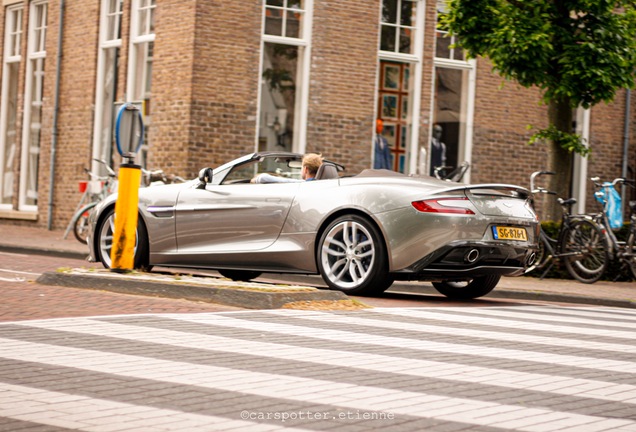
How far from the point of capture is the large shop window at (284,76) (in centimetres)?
1983

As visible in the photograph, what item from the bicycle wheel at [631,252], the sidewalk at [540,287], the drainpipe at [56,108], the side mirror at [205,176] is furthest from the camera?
the drainpipe at [56,108]

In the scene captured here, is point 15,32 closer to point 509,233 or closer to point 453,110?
point 453,110

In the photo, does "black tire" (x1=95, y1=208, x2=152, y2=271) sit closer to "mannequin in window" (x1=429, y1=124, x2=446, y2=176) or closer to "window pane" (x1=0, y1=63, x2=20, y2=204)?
"mannequin in window" (x1=429, y1=124, x2=446, y2=176)

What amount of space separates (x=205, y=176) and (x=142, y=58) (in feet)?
32.8

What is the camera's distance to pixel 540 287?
13.3 meters

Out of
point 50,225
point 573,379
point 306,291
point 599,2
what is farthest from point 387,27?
point 573,379

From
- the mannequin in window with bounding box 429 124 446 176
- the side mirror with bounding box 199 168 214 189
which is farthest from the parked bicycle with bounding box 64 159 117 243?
the side mirror with bounding box 199 168 214 189

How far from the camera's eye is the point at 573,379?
5.77 metres

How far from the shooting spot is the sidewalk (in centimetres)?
1216

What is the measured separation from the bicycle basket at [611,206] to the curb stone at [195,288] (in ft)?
22.1

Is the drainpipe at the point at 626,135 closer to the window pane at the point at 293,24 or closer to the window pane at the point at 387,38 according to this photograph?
the window pane at the point at 387,38

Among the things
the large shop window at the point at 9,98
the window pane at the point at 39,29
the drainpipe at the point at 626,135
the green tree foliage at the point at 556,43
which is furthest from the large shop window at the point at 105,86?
the drainpipe at the point at 626,135

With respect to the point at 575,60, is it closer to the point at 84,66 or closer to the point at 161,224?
the point at 161,224

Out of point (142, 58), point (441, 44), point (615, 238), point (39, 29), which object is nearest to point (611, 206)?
point (615, 238)
